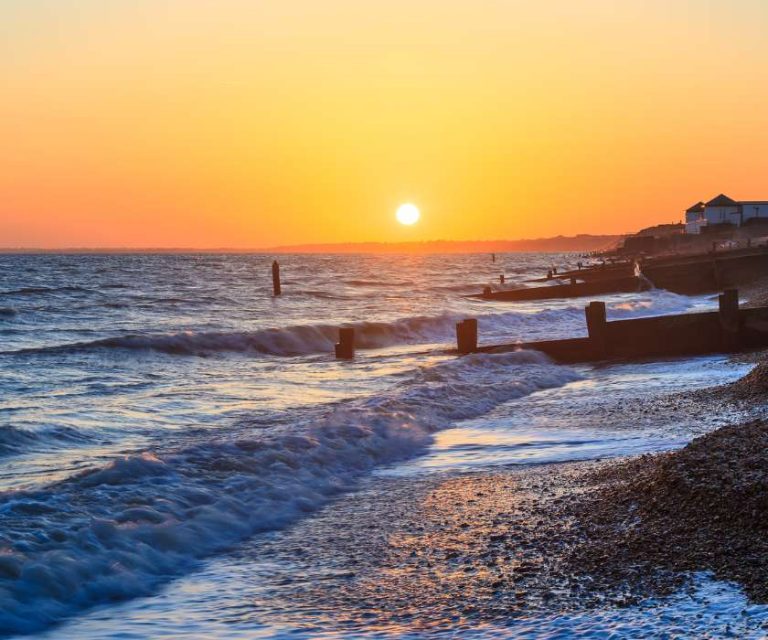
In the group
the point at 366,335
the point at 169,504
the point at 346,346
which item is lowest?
the point at 169,504

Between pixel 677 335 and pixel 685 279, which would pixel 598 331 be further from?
pixel 685 279

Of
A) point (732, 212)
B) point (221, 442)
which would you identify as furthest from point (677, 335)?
point (732, 212)

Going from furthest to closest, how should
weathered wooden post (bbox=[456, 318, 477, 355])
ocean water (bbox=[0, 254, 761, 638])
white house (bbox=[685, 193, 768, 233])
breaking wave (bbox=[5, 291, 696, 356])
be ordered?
white house (bbox=[685, 193, 768, 233]), breaking wave (bbox=[5, 291, 696, 356]), weathered wooden post (bbox=[456, 318, 477, 355]), ocean water (bbox=[0, 254, 761, 638])

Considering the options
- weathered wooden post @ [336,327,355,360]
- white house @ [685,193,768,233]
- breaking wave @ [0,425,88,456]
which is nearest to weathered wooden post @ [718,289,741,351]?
weathered wooden post @ [336,327,355,360]

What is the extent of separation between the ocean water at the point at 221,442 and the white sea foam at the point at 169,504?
0.02 meters

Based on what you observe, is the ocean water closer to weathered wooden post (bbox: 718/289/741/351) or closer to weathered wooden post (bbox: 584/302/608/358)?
weathered wooden post (bbox: 584/302/608/358)

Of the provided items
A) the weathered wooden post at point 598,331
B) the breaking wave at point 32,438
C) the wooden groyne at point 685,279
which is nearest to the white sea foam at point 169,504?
the breaking wave at point 32,438

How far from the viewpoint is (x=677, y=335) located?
63.2 feet

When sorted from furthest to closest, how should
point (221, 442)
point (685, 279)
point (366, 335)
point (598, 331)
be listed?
point (685, 279) → point (366, 335) → point (598, 331) → point (221, 442)

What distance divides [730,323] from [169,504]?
1468cm

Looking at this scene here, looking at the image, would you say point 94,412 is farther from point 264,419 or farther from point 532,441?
point 532,441

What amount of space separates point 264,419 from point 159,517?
5.29 metres

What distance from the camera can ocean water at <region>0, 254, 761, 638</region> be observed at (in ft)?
19.7

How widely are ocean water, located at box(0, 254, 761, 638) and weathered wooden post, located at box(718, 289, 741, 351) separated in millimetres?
1696
